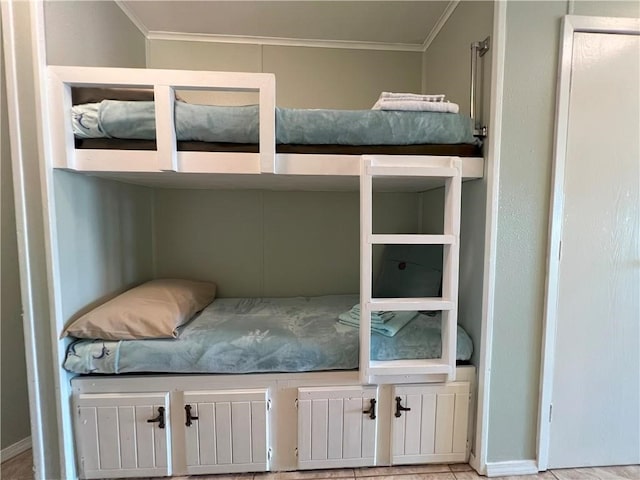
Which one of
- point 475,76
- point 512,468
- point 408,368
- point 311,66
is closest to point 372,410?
point 408,368

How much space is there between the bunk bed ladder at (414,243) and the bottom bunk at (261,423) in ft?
0.50

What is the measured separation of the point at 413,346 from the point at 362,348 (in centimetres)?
28

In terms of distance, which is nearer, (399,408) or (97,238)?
(399,408)

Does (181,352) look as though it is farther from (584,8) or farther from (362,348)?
(584,8)

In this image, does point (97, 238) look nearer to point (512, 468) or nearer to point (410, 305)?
point (410, 305)

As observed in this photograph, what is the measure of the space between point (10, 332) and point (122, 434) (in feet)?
2.83

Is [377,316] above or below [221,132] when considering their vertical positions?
below

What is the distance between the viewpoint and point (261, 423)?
161 cm

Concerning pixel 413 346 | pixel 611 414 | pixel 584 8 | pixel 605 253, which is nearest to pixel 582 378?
pixel 611 414

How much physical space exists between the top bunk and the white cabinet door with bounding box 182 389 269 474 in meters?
1.04

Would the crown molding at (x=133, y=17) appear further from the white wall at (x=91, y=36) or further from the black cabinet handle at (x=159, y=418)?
the black cabinet handle at (x=159, y=418)

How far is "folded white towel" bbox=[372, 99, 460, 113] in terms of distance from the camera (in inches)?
59.6

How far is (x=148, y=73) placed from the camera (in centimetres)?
140

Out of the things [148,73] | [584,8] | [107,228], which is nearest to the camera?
[148,73]
